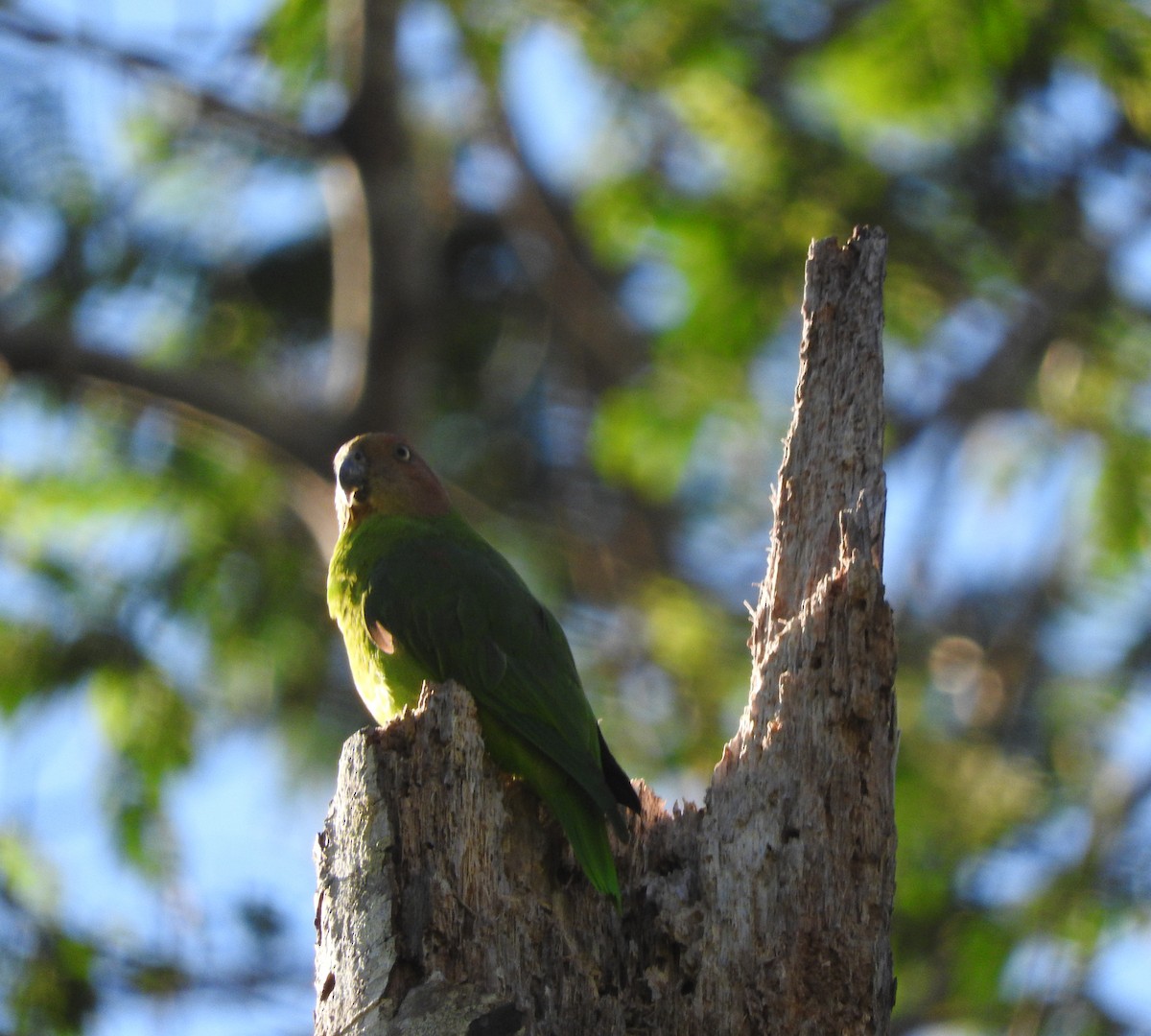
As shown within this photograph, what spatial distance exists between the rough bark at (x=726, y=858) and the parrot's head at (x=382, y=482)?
180 centimetres

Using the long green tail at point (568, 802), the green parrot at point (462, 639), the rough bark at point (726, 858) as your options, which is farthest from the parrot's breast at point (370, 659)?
the rough bark at point (726, 858)

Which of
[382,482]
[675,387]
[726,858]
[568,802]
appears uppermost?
[675,387]

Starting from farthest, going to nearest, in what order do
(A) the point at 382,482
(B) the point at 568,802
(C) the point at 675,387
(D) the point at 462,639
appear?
(C) the point at 675,387 → (A) the point at 382,482 → (D) the point at 462,639 → (B) the point at 568,802

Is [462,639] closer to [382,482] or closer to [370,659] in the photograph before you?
[370,659]

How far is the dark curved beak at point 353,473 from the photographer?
5223 mm

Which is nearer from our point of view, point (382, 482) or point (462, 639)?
point (462, 639)

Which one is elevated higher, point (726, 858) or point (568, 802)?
point (568, 802)

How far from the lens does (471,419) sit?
34.5ft

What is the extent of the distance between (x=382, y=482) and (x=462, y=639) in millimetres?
1101

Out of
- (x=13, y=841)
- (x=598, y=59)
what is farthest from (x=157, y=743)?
Answer: (x=598, y=59)

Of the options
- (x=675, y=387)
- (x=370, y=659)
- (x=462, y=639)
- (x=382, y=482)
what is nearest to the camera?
(x=462, y=639)

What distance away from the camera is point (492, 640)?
14.2ft

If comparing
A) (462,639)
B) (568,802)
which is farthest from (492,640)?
(568,802)

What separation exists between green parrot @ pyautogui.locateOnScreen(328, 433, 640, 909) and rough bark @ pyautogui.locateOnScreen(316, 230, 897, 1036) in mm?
195
